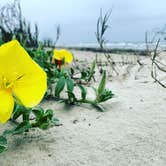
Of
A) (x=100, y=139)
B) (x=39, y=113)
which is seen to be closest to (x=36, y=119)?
(x=39, y=113)

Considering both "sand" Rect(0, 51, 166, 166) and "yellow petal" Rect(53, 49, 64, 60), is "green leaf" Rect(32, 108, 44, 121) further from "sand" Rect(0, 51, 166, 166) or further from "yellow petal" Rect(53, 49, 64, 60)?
"yellow petal" Rect(53, 49, 64, 60)

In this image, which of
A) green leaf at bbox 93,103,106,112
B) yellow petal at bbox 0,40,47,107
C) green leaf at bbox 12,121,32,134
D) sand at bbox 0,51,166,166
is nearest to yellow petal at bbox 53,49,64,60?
sand at bbox 0,51,166,166

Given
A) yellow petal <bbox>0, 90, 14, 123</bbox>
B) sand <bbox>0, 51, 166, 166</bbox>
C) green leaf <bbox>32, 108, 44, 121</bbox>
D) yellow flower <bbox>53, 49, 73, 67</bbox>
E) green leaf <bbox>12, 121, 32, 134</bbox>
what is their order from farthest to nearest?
yellow flower <bbox>53, 49, 73, 67</bbox>
green leaf <bbox>32, 108, 44, 121</bbox>
green leaf <bbox>12, 121, 32, 134</bbox>
sand <bbox>0, 51, 166, 166</bbox>
yellow petal <bbox>0, 90, 14, 123</bbox>

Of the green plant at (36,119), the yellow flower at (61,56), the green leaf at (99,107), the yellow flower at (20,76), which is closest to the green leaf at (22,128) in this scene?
the green plant at (36,119)

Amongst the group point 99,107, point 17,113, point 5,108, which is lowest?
point 99,107

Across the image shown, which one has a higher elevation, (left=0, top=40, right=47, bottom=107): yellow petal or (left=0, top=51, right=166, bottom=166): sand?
(left=0, top=40, right=47, bottom=107): yellow petal

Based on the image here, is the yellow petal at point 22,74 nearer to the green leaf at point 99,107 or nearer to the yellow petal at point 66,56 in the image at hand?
the green leaf at point 99,107

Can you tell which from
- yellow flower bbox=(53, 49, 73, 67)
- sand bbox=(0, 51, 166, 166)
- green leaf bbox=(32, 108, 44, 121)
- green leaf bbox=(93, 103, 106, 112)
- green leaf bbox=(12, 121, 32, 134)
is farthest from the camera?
yellow flower bbox=(53, 49, 73, 67)

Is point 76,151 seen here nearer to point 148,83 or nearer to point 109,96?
point 109,96

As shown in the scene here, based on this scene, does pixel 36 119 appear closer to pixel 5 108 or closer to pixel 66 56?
pixel 5 108
